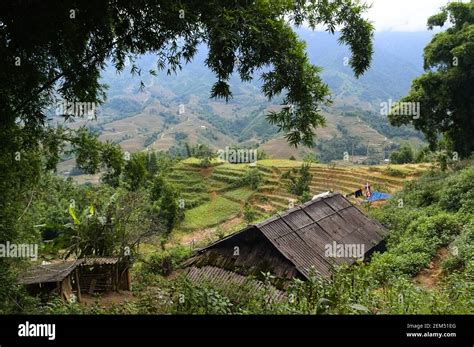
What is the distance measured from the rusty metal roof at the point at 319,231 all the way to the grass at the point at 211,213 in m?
20.4

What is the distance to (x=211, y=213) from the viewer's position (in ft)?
132

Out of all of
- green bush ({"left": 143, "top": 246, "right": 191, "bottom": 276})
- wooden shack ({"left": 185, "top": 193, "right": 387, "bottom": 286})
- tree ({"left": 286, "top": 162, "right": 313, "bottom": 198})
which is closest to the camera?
wooden shack ({"left": 185, "top": 193, "right": 387, "bottom": 286})

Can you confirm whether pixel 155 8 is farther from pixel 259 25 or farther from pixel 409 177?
pixel 409 177

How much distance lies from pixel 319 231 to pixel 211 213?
26.0 metres

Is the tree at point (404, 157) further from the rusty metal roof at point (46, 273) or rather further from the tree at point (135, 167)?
the tree at point (135, 167)

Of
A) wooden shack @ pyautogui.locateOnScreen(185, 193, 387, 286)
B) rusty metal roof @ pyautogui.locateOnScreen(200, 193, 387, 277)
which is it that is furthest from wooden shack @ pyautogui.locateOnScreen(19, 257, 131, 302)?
rusty metal roof @ pyautogui.locateOnScreen(200, 193, 387, 277)

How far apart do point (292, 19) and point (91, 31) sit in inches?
103

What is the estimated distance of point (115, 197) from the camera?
63.1 ft

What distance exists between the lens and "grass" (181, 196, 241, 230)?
3750 cm

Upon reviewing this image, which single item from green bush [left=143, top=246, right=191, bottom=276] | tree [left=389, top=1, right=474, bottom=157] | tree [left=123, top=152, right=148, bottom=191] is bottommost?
green bush [left=143, top=246, right=191, bottom=276]

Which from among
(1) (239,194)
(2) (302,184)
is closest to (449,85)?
(2) (302,184)

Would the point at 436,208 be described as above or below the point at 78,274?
above

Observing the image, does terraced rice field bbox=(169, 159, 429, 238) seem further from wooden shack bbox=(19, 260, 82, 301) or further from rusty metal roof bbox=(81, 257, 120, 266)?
wooden shack bbox=(19, 260, 82, 301)
